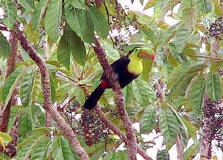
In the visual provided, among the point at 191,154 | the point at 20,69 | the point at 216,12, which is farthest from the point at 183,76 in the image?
the point at 20,69

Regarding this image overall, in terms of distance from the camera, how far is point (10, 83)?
1988 mm

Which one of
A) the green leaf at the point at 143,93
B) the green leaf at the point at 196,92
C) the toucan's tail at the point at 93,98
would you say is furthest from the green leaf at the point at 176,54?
the toucan's tail at the point at 93,98

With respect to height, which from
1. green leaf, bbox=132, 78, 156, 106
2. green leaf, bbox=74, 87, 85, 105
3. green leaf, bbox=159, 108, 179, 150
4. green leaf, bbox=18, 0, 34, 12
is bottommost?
green leaf, bbox=159, 108, 179, 150

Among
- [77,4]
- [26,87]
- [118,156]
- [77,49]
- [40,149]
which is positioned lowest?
[118,156]

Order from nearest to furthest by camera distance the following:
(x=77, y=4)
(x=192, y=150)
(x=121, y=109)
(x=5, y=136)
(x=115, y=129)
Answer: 1. (x=77, y=4)
2. (x=121, y=109)
3. (x=5, y=136)
4. (x=115, y=129)
5. (x=192, y=150)

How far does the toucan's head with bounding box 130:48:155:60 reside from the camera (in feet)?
7.05

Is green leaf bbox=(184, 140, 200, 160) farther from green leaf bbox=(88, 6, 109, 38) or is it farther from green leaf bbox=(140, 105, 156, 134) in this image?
green leaf bbox=(88, 6, 109, 38)

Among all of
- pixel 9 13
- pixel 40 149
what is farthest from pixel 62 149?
pixel 9 13

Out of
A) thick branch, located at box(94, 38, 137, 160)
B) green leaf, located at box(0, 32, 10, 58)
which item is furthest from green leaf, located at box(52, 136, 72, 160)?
green leaf, located at box(0, 32, 10, 58)

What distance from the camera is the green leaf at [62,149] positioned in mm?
1867

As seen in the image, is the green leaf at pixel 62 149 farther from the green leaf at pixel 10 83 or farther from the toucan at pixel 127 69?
the toucan at pixel 127 69

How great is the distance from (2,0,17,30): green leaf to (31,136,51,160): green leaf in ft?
1.73

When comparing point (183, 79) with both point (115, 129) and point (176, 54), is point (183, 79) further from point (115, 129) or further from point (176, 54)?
point (115, 129)

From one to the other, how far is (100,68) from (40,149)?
581mm
